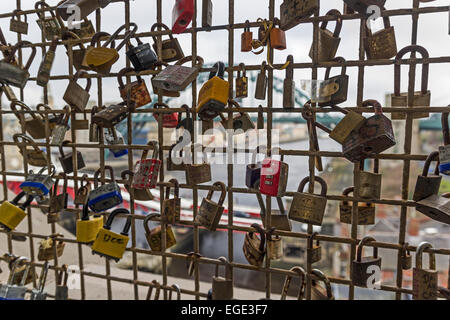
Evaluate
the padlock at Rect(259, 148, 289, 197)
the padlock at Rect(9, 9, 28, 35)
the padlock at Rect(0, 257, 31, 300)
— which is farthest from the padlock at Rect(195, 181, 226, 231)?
the padlock at Rect(9, 9, 28, 35)

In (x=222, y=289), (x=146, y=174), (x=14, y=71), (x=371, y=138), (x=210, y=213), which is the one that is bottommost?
(x=222, y=289)

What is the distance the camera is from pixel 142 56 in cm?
115

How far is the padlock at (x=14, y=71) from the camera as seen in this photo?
1321mm

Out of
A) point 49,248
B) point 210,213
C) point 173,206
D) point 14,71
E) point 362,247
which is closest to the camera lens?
point 362,247

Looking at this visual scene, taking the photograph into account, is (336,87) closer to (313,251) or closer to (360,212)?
(360,212)

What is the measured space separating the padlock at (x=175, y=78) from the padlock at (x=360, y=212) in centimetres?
65

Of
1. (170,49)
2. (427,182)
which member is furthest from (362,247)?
(170,49)

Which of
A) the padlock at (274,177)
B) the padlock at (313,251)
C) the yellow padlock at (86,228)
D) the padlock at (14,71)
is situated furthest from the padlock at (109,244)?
the padlock at (14,71)

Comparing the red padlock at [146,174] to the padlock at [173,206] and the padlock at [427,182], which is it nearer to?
the padlock at [173,206]

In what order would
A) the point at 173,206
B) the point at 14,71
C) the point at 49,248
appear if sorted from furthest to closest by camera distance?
the point at 49,248, the point at 14,71, the point at 173,206

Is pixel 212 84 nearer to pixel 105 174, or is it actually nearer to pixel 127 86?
pixel 127 86

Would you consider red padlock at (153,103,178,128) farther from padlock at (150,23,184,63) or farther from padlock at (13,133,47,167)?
padlock at (13,133,47,167)

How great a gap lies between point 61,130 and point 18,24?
566 mm
